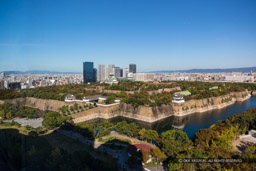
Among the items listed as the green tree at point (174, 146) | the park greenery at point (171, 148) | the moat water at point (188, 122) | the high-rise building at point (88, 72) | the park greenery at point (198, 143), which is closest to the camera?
the park greenery at point (171, 148)

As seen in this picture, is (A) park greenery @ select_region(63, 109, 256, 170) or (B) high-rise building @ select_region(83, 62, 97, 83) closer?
(A) park greenery @ select_region(63, 109, 256, 170)

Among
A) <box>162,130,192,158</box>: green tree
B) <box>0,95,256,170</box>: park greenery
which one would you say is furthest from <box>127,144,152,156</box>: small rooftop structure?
<box>162,130,192,158</box>: green tree

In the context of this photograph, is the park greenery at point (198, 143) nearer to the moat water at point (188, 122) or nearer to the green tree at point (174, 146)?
the green tree at point (174, 146)

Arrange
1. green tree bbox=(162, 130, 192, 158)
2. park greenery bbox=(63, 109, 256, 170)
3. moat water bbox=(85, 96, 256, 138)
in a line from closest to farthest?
1. park greenery bbox=(63, 109, 256, 170)
2. green tree bbox=(162, 130, 192, 158)
3. moat water bbox=(85, 96, 256, 138)

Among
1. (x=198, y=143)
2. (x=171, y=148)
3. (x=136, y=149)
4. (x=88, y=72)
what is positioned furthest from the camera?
(x=88, y=72)

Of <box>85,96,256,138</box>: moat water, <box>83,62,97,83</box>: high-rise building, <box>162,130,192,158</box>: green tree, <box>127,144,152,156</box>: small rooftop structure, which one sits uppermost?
<box>83,62,97,83</box>: high-rise building

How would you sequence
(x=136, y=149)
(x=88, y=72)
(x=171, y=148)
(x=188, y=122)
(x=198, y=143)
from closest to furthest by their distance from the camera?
(x=171, y=148), (x=136, y=149), (x=198, y=143), (x=188, y=122), (x=88, y=72)

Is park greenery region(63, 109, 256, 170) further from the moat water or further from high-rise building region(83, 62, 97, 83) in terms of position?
high-rise building region(83, 62, 97, 83)

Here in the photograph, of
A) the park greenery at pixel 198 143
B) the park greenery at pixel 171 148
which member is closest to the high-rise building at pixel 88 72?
the park greenery at pixel 171 148

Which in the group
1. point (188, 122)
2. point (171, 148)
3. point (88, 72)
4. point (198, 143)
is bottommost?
point (188, 122)

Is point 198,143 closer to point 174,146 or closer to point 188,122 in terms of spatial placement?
point 174,146

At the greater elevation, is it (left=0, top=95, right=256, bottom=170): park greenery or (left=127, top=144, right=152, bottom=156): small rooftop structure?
(left=0, top=95, right=256, bottom=170): park greenery

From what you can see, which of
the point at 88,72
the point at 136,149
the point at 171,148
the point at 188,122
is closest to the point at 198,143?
the point at 171,148
